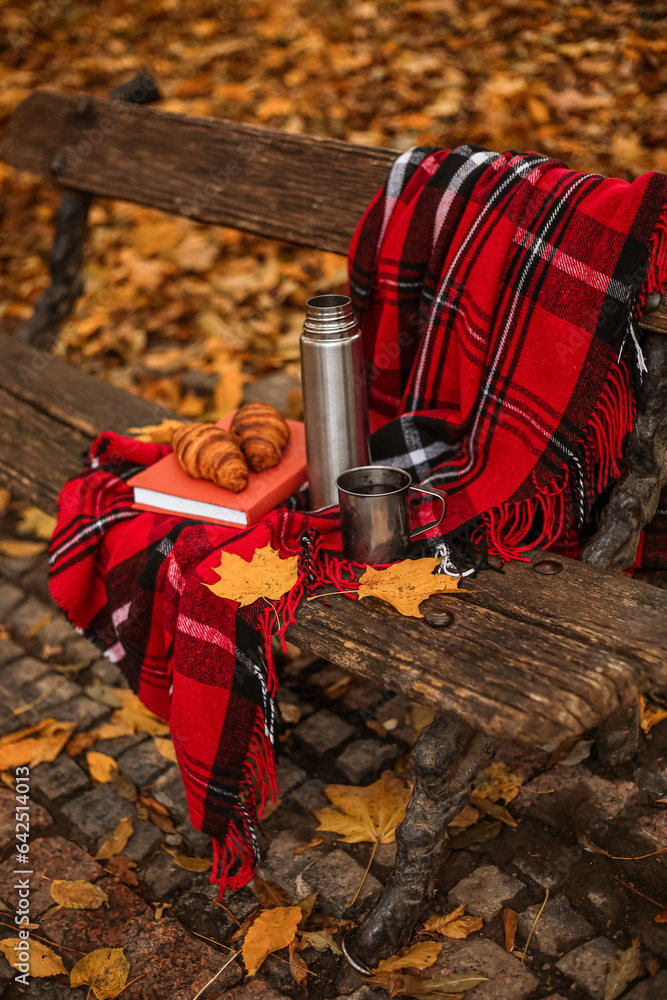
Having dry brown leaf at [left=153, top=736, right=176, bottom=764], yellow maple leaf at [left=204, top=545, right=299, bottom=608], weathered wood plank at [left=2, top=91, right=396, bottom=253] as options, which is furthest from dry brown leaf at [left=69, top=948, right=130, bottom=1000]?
weathered wood plank at [left=2, top=91, right=396, bottom=253]

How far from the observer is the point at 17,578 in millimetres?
3037

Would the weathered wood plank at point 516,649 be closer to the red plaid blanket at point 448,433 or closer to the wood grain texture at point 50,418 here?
the red plaid blanket at point 448,433

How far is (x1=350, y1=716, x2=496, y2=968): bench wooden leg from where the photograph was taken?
5.17ft

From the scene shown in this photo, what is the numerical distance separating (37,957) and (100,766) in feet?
1.84

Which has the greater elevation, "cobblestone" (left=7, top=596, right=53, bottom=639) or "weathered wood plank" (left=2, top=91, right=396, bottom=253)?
"weathered wood plank" (left=2, top=91, right=396, bottom=253)

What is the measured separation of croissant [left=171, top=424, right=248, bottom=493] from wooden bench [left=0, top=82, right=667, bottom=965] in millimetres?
421

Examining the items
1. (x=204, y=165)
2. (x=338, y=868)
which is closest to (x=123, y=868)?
(x=338, y=868)

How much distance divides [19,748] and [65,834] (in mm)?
352

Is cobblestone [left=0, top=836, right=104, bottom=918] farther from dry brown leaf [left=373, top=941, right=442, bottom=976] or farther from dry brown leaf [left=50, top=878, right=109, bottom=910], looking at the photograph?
dry brown leaf [left=373, top=941, right=442, bottom=976]

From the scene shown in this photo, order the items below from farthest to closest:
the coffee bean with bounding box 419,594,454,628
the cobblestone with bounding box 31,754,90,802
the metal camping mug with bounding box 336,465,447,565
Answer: the cobblestone with bounding box 31,754,90,802, the metal camping mug with bounding box 336,465,447,565, the coffee bean with bounding box 419,594,454,628

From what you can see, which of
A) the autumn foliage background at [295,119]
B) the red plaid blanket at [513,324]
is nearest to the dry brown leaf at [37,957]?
the red plaid blanket at [513,324]

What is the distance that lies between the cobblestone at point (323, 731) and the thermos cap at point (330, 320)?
1.10 metres

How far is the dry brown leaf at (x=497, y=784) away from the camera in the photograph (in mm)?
2001

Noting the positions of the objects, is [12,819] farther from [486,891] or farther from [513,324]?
[513,324]
